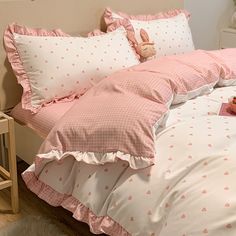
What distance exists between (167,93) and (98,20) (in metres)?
0.91

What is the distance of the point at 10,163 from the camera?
1.92m

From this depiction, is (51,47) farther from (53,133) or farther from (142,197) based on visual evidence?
(142,197)

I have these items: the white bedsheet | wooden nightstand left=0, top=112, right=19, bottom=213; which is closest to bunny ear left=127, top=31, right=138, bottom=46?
the white bedsheet

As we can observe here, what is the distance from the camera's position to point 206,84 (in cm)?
195

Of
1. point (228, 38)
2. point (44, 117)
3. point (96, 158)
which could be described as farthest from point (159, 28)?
point (96, 158)

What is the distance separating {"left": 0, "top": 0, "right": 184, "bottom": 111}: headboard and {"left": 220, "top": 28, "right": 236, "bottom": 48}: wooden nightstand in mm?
1234

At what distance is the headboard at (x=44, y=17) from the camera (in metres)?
2.07

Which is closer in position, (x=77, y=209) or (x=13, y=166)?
(x=77, y=209)

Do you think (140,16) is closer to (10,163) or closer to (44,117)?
(44,117)

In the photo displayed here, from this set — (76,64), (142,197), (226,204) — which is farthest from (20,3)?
(226,204)

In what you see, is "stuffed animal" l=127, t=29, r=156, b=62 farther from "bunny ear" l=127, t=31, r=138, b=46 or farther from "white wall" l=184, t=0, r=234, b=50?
"white wall" l=184, t=0, r=234, b=50

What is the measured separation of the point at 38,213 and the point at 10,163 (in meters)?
0.26

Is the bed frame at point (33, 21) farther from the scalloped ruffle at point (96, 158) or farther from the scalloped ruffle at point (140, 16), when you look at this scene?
the scalloped ruffle at point (96, 158)

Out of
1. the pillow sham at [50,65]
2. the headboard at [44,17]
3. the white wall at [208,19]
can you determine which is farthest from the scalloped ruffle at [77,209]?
the white wall at [208,19]
